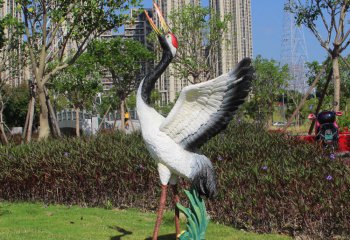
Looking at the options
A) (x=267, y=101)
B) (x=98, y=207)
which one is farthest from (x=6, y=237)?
(x=267, y=101)

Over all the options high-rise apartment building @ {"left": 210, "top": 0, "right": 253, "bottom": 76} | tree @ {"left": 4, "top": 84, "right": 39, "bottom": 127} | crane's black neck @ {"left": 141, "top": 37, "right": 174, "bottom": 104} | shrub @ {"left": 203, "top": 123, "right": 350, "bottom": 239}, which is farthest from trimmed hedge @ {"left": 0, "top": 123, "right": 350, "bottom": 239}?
tree @ {"left": 4, "top": 84, "right": 39, "bottom": 127}

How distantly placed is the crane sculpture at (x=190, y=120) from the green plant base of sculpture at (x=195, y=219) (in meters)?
0.07

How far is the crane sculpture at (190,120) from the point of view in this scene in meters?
3.56

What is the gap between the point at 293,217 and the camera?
488 cm

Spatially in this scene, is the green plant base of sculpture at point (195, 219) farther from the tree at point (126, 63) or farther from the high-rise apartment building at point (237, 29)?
the high-rise apartment building at point (237, 29)

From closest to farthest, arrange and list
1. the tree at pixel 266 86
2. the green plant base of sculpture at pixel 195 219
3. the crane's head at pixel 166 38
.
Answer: the green plant base of sculpture at pixel 195 219 → the crane's head at pixel 166 38 → the tree at pixel 266 86

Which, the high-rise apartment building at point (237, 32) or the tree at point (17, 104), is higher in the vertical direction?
the high-rise apartment building at point (237, 32)

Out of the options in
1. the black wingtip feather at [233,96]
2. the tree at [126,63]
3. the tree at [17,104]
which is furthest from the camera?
the tree at [17,104]

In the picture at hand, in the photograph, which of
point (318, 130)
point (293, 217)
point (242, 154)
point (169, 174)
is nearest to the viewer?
point (169, 174)

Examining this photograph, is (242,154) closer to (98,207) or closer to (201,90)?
(98,207)

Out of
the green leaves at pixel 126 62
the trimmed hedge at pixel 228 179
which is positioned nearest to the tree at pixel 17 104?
the green leaves at pixel 126 62

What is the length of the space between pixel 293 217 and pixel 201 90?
1.96 m

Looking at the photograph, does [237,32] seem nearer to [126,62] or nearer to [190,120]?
[126,62]

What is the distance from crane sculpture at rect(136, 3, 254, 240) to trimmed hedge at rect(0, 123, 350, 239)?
4.53 feet
